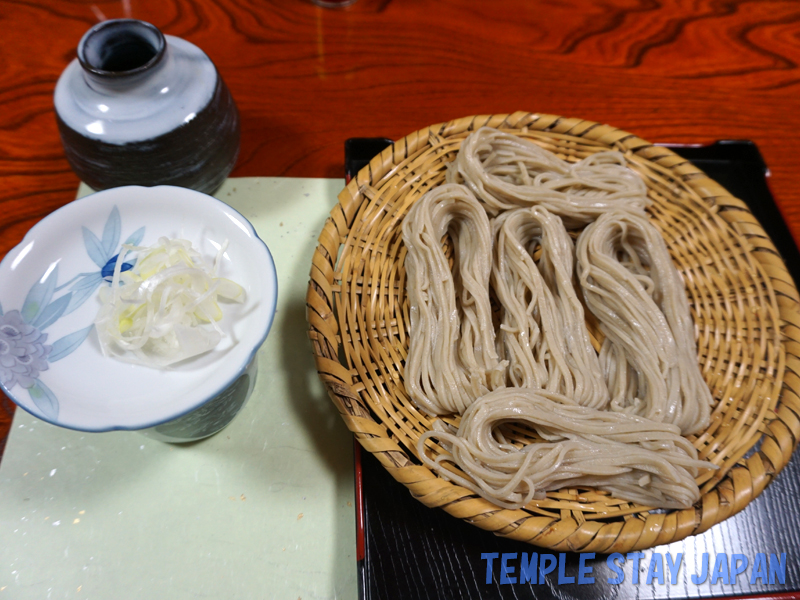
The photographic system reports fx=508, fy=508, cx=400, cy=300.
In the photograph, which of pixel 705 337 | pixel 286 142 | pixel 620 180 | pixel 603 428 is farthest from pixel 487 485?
pixel 286 142

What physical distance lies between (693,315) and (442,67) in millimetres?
1391

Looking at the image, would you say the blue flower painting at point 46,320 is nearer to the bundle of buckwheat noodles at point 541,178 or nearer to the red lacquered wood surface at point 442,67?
the red lacquered wood surface at point 442,67

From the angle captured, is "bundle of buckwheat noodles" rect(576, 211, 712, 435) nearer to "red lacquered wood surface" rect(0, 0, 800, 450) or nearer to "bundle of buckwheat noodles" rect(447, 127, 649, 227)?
"bundle of buckwheat noodles" rect(447, 127, 649, 227)

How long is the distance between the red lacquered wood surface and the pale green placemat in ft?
3.08

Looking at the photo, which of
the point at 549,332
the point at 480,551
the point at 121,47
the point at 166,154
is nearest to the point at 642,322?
the point at 549,332

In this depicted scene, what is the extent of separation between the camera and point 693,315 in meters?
1.49

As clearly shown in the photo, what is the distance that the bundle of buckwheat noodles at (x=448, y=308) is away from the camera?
1.27 metres

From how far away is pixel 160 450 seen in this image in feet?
4.33

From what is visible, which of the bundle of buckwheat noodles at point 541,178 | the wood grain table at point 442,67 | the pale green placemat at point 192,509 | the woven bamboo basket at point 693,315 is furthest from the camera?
the wood grain table at point 442,67

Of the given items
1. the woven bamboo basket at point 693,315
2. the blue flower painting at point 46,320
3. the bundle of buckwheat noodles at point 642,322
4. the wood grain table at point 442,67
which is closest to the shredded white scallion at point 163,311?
the blue flower painting at point 46,320

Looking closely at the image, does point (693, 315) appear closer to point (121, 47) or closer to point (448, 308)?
→ point (448, 308)

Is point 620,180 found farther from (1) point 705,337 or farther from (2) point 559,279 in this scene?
(1) point 705,337

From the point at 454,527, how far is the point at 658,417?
57 cm

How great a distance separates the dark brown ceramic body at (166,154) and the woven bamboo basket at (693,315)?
1.41 ft
